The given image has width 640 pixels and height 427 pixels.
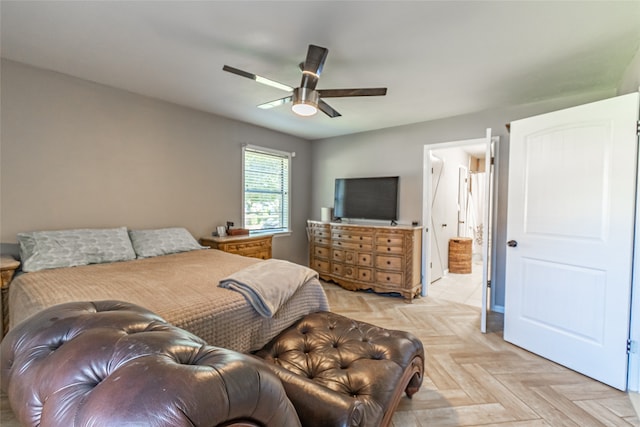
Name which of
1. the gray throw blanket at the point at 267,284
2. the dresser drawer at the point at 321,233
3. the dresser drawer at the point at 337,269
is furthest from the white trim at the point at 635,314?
the dresser drawer at the point at 321,233

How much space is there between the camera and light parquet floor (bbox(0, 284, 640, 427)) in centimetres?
165

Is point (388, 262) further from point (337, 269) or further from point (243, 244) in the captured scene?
point (243, 244)

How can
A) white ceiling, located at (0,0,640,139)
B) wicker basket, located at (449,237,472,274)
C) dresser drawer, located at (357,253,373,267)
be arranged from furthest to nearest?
1. wicker basket, located at (449,237,472,274)
2. dresser drawer, located at (357,253,373,267)
3. white ceiling, located at (0,0,640,139)

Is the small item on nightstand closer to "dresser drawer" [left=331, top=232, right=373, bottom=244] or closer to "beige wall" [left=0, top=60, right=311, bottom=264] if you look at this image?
"beige wall" [left=0, top=60, right=311, bottom=264]

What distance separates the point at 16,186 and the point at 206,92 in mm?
1859

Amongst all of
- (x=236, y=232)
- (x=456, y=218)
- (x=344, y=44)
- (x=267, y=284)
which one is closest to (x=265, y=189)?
(x=236, y=232)

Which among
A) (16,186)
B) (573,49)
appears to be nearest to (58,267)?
(16,186)

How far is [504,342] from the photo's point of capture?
2598 mm

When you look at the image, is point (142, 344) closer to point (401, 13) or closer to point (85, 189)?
point (401, 13)

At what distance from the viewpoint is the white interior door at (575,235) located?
1.95 metres

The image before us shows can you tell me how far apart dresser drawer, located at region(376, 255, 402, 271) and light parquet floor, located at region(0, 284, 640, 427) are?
0.98 metres

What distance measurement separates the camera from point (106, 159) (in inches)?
112

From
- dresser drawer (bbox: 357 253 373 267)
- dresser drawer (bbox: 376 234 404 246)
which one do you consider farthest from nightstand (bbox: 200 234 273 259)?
dresser drawer (bbox: 376 234 404 246)

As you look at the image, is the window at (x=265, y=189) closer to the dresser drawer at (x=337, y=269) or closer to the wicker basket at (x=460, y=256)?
the dresser drawer at (x=337, y=269)
